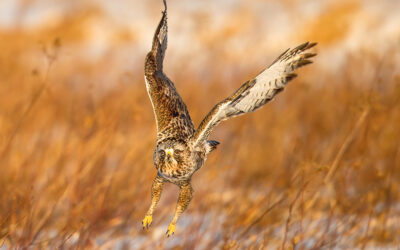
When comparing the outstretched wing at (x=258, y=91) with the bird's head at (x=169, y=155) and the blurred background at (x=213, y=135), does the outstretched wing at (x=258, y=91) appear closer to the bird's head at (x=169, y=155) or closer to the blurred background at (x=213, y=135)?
the bird's head at (x=169, y=155)

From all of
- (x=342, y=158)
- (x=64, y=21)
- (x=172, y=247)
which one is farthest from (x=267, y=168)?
(x=64, y=21)

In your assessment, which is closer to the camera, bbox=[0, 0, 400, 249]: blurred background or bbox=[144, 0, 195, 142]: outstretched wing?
bbox=[144, 0, 195, 142]: outstretched wing

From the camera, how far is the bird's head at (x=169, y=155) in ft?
3.32

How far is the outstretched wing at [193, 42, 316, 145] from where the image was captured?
99cm

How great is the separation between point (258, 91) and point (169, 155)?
9.8 inches

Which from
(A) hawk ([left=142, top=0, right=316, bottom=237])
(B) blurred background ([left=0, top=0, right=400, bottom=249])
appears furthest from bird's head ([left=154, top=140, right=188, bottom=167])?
(B) blurred background ([left=0, top=0, right=400, bottom=249])

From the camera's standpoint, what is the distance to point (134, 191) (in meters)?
2.67

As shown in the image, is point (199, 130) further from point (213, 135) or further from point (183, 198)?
point (213, 135)

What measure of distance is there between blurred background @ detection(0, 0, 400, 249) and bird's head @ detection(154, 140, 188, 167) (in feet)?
2.00

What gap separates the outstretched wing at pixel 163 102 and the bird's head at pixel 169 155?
0.04 m

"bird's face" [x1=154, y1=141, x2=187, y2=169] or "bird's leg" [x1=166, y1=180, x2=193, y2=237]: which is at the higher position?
"bird's face" [x1=154, y1=141, x2=187, y2=169]

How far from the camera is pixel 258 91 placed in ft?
3.35

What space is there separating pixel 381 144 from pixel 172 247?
2288 millimetres

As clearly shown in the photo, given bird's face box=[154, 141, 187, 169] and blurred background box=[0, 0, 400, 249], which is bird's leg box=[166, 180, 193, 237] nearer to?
bird's face box=[154, 141, 187, 169]
